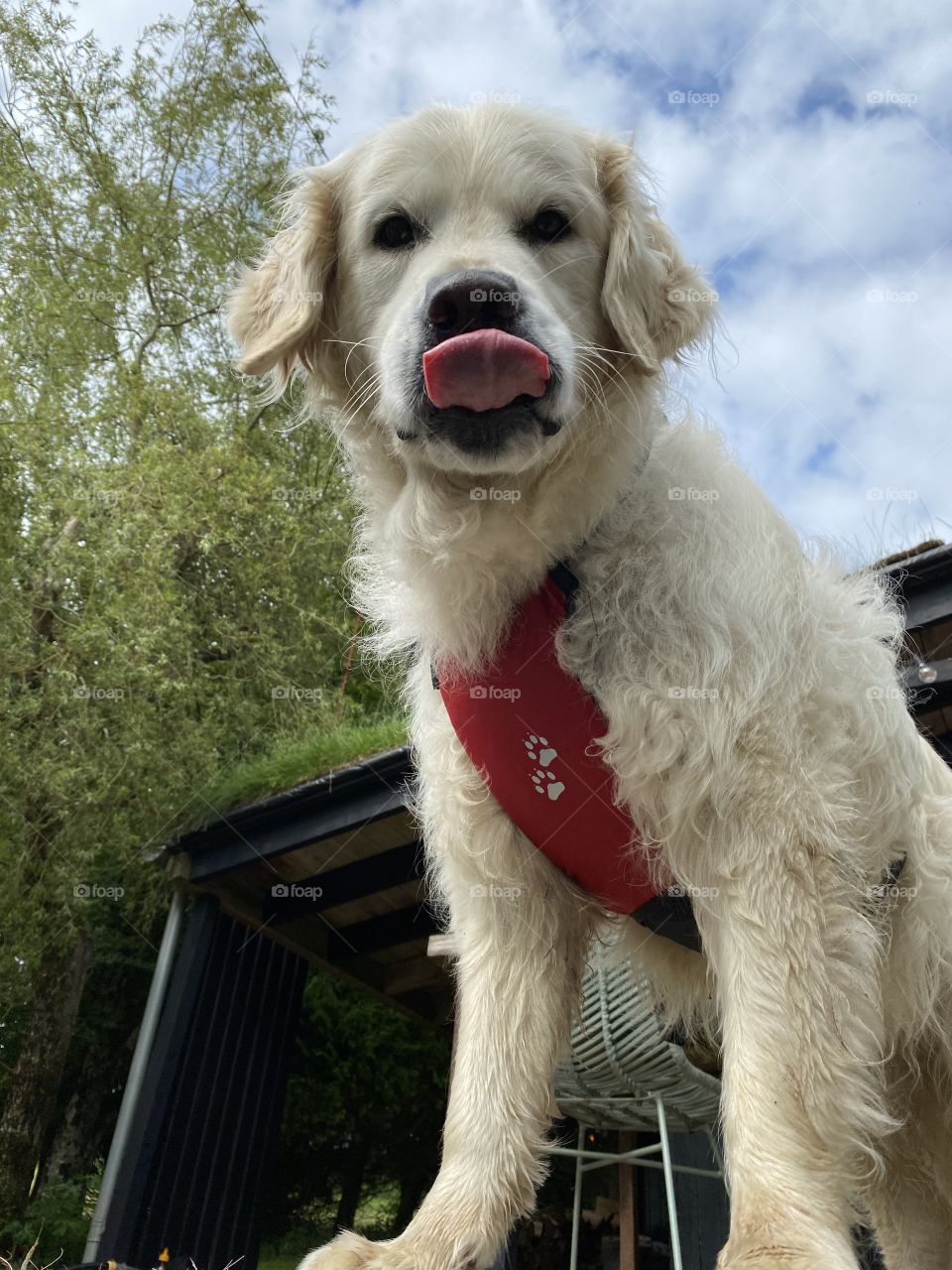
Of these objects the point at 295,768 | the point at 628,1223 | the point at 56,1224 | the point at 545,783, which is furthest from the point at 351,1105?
the point at 545,783

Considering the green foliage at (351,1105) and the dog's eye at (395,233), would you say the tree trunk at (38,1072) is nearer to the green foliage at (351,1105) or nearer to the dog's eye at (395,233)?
the green foliage at (351,1105)

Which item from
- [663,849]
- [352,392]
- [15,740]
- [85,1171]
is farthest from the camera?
[85,1171]

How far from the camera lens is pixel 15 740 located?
7543mm

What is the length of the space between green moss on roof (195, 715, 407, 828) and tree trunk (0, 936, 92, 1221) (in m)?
4.99

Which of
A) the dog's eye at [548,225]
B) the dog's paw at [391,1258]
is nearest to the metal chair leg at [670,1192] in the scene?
the dog's paw at [391,1258]

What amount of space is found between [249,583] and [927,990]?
28.9ft

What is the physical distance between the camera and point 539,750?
6.52 feet

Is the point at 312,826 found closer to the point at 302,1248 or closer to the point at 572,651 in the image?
the point at 572,651

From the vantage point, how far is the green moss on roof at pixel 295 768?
17.8 ft

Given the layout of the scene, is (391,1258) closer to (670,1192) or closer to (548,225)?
(548,225)

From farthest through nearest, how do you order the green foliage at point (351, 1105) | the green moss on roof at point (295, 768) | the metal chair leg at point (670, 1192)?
the green foliage at point (351, 1105)
the green moss on roof at point (295, 768)
the metal chair leg at point (670, 1192)

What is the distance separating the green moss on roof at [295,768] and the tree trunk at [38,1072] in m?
4.99

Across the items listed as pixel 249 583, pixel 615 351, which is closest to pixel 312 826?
pixel 615 351

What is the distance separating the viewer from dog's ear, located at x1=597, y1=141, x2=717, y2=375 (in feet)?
7.30
